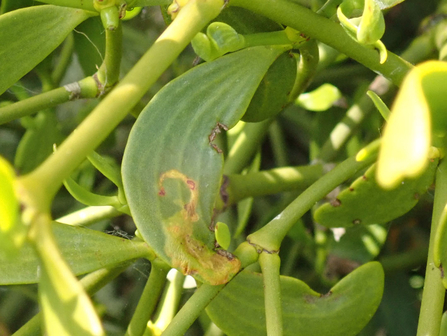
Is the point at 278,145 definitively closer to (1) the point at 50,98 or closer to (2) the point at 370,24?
(1) the point at 50,98

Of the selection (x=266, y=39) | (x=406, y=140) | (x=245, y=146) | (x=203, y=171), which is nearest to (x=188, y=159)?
(x=203, y=171)

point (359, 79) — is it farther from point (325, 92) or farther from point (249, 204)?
point (249, 204)

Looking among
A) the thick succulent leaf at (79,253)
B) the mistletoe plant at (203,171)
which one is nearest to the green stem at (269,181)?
the mistletoe plant at (203,171)

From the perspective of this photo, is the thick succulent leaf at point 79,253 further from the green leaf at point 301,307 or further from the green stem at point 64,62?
the green stem at point 64,62

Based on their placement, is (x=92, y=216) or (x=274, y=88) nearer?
(x=274, y=88)

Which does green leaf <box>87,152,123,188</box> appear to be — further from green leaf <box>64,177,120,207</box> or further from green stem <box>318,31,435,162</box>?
green stem <box>318,31,435,162</box>

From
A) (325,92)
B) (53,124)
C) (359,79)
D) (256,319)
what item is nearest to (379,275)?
(256,319)

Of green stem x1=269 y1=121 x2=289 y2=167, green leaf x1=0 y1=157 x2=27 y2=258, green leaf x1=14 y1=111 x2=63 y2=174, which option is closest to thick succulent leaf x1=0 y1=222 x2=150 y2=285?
green leaf x1=0 y1=157 x2=27 y2=258
